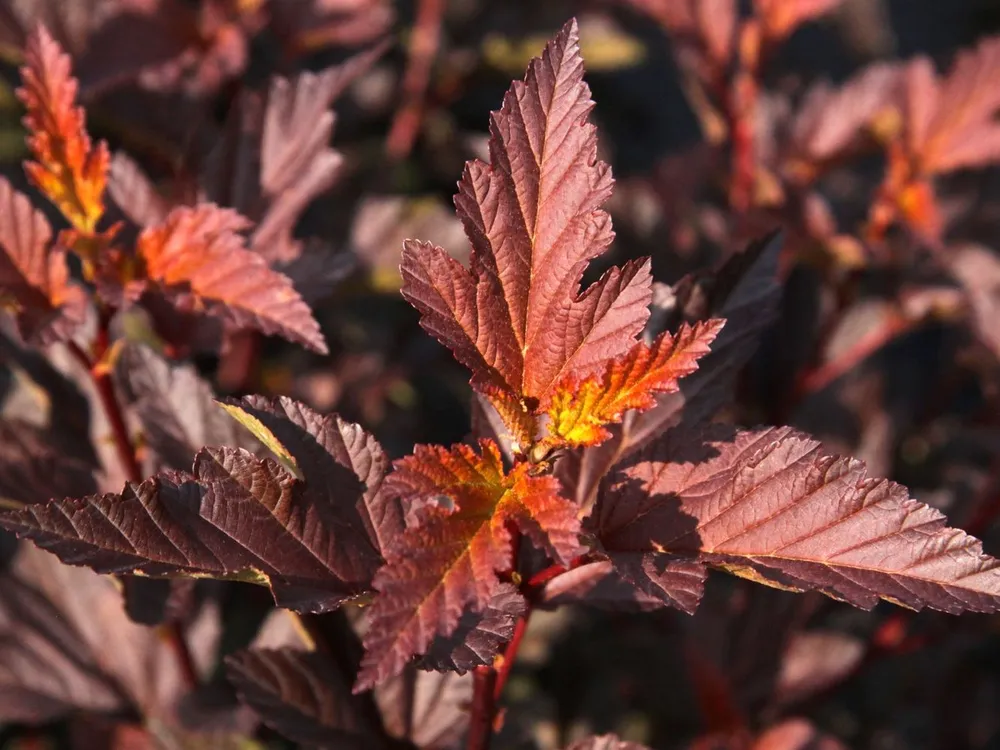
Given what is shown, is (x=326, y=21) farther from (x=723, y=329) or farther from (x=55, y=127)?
(x=723, y=329)

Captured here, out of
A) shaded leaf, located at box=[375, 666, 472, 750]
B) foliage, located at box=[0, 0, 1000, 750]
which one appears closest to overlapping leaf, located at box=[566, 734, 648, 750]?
foliage, located at box=[0, 0, 1000, 750]

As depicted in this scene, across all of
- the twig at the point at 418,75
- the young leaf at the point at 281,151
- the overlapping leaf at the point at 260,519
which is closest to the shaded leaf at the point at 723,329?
the overlapping leaf at the point at 260,519

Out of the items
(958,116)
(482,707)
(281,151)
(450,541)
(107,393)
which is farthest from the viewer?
(958,116)

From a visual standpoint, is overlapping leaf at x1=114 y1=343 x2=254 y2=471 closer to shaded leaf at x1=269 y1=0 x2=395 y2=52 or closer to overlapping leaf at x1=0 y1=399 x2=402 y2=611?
overlapping leaf at x1=0 y1=399 x2=402 y2=611

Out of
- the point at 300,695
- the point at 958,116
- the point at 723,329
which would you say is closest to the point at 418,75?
the point at 958,116

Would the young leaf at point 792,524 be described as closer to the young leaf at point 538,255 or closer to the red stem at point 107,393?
the young leaf at point 538,255

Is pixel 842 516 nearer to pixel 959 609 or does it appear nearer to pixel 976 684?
pixel 959 609

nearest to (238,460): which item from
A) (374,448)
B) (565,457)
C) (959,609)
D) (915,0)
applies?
(374,448)
